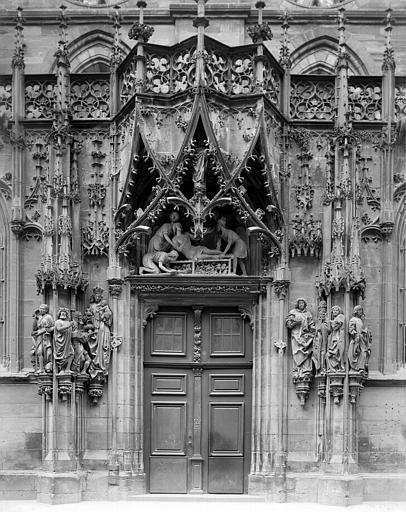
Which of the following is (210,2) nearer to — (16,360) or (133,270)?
(133,270)

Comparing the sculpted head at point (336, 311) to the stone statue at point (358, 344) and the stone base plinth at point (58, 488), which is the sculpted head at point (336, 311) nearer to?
the stone statue at point (358, 344)

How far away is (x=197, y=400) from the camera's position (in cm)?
1534

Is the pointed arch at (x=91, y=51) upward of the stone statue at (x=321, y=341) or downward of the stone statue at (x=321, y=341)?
upward

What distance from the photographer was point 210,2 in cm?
1750

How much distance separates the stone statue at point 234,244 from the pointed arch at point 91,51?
16.6 feet

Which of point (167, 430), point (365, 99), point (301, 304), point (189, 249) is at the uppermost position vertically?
point (365, 99)

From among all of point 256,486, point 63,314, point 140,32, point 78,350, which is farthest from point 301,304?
point 140,32

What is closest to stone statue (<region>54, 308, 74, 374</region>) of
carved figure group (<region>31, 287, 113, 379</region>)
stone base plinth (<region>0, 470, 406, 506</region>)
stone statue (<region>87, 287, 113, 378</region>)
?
carved figure group (<region>31, 287, 113, 379</region>)

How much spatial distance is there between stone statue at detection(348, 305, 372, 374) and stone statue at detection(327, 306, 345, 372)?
0.43 feet

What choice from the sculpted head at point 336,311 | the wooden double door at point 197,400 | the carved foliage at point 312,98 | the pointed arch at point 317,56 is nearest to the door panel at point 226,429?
the wooden double door at point 197,400

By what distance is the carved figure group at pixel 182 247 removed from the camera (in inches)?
600

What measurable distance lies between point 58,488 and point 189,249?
4.39 meters

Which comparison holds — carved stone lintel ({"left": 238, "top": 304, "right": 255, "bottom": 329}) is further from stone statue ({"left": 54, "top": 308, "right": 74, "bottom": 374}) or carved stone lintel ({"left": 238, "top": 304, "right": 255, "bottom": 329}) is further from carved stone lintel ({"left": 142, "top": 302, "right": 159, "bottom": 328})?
stone statue ({"left": 54, "top": 308, "right": 74, "bottom": 374})

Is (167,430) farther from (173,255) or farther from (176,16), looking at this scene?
(176,16)
